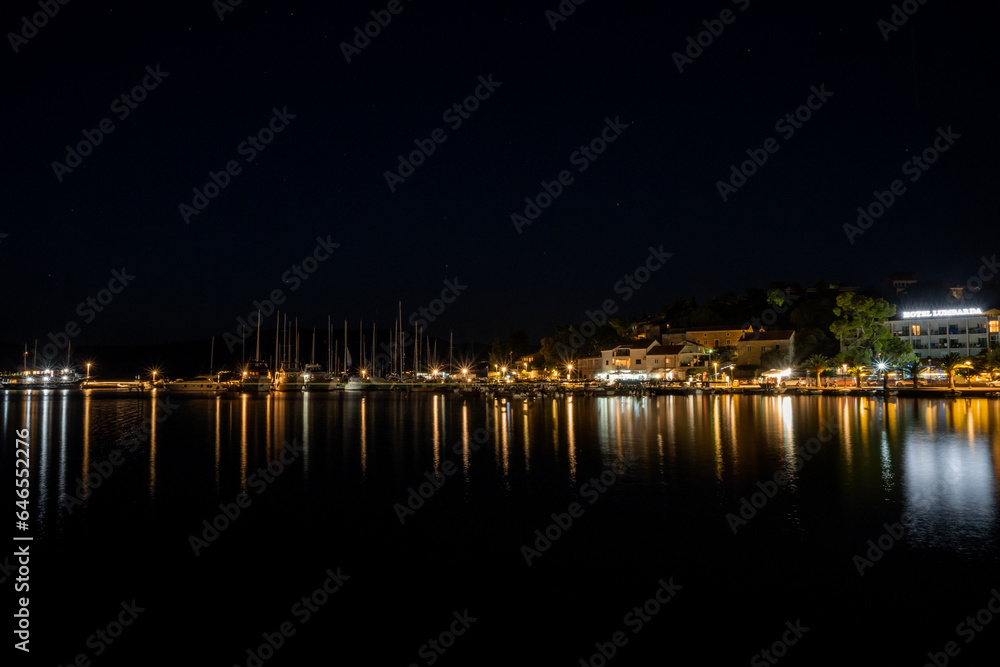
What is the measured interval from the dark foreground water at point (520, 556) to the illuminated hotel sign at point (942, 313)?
159 feet

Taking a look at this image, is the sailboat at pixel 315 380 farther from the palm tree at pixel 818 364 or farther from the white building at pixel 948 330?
the white building at pixel 948 330

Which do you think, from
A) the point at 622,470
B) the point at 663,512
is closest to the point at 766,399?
the point at 622,470

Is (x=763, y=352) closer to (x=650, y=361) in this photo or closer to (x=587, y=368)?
(x=650, y=361)

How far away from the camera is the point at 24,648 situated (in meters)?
8.71

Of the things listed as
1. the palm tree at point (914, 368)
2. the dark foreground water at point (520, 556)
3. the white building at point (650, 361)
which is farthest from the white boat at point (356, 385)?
the dark foreground water at point (520, 556)

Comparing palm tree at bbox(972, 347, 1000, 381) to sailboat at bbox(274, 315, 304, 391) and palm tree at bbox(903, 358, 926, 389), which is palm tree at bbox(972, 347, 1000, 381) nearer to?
palm tree at bbox(903, 358, 926, 389)

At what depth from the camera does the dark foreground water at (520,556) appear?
8.89 meters

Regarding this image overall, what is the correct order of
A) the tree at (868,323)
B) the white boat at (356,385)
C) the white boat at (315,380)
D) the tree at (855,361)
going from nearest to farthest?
the tree at (855,361) → the tree at (868,323) → the white boat at (356,385) → the white boat at (315,380)

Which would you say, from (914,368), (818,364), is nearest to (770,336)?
→ (818,364)

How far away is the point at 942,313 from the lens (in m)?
66.2

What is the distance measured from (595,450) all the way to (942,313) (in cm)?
5830

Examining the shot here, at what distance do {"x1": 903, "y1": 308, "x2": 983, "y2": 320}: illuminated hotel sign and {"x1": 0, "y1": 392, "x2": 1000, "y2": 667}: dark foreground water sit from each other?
159 feet

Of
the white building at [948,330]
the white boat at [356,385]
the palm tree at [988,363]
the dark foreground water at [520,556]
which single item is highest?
the white building at [948,330]

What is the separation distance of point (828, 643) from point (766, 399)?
156ft
